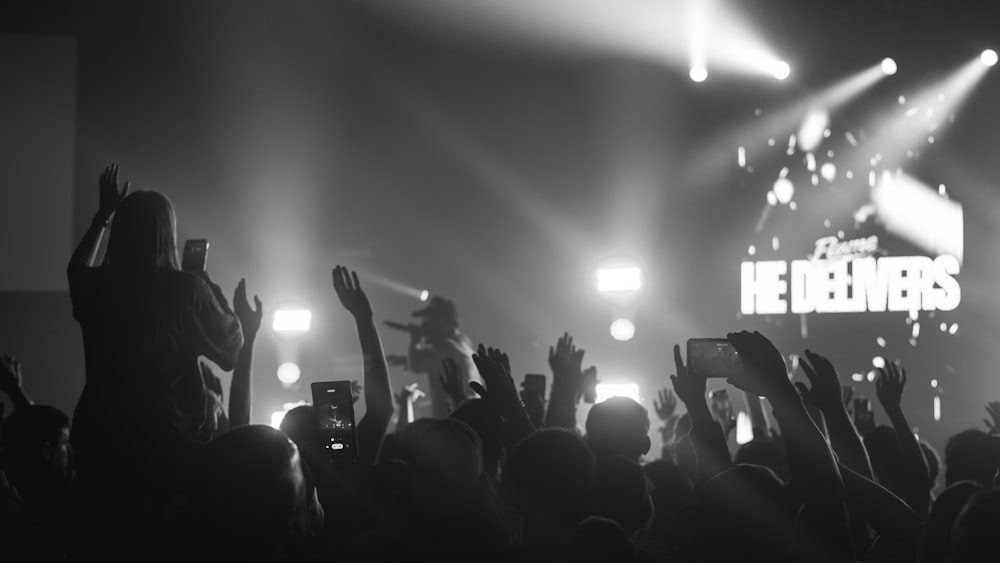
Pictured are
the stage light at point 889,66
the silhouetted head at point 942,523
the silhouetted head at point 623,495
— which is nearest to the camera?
the silhouetted head at point 942,523

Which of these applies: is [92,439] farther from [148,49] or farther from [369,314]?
[148,49]

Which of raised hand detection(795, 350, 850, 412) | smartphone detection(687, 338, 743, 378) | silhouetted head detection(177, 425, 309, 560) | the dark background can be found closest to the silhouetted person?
silhouetted head detection(177, 425, 309, 560)

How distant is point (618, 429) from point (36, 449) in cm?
165

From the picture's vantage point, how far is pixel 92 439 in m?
2.38

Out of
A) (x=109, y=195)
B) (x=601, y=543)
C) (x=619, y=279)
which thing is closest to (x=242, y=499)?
(x=601, y=543)

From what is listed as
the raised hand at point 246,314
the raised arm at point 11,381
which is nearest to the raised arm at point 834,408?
the raised hand at point 246,314

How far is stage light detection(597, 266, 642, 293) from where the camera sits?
11.2m

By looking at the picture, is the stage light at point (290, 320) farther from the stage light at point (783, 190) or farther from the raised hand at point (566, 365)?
the raised hand at point (566, 365)

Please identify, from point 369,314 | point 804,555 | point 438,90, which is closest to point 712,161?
point 438,90

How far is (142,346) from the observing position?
2.47m

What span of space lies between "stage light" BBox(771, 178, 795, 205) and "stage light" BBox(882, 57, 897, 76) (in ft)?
5.34

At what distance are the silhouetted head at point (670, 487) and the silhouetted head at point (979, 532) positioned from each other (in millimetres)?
1469

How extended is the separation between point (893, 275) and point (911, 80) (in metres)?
2.24

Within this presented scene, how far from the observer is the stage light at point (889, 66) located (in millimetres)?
10555
